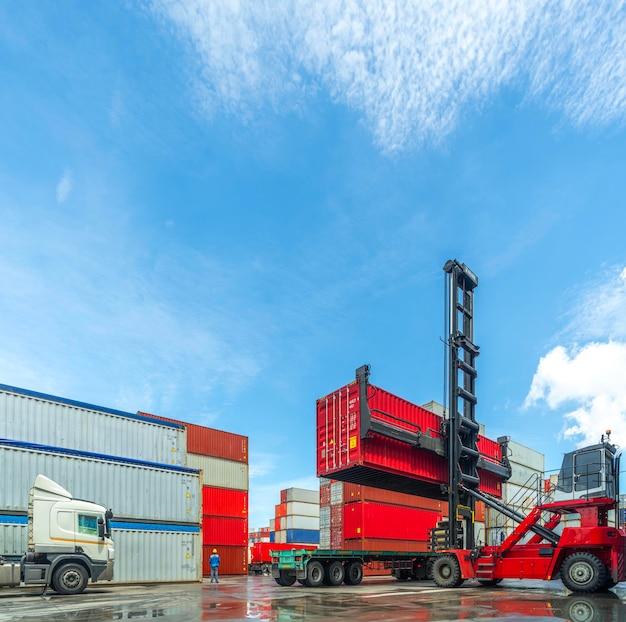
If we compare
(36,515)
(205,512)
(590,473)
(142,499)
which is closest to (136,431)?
(142,499)

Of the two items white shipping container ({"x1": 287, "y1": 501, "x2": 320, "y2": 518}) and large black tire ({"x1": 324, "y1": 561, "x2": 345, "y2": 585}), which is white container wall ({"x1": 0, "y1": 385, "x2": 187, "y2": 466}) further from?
white shipping container ({"x1": 287, "y1": 501, "x2": 320, "y2": 518})

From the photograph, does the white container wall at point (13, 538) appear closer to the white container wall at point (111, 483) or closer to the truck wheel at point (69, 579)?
the white container wall at point (111, 483)

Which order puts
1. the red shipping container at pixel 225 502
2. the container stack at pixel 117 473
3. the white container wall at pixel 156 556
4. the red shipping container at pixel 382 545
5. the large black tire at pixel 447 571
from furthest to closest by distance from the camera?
the red shipping container at pixel 225 502, the red shipping container at pixel 382 545, the white container wall at pixel 156 556, the large black tire at pixel 447 571, the container stack at pixel 117 473

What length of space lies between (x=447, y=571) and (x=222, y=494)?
1456cm

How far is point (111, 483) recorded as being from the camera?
2147 centimetres

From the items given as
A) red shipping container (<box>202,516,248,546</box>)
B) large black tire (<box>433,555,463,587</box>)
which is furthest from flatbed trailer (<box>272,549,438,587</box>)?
red shipping container (<box>202,516,248,546</box>)

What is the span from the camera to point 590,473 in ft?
59.7

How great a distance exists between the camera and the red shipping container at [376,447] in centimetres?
1953

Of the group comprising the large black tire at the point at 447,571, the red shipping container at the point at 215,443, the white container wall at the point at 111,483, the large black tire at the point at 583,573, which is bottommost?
the large black tire at the point at 447,571

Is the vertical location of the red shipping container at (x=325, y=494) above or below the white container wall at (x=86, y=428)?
below

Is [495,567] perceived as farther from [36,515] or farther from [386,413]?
[36,515]

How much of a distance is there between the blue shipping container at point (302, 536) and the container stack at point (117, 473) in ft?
96.9

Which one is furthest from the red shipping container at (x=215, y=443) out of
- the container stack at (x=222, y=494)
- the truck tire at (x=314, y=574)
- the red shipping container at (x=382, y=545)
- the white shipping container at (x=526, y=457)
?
the white shipping container at (x=526, y=457)

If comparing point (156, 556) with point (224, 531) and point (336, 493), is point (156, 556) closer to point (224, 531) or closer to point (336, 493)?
point (224, 531)
